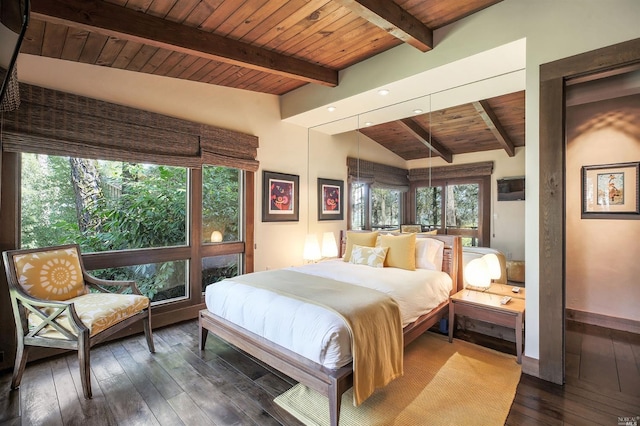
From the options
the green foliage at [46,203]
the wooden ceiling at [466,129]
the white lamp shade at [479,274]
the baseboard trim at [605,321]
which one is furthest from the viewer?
the wooden ceiling at [466,129]

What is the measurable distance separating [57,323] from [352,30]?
3.51m

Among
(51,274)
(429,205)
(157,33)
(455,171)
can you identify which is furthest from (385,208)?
(51,274)

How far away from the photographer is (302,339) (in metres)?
2.04

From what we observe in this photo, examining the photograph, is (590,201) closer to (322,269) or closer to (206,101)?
(322,269)

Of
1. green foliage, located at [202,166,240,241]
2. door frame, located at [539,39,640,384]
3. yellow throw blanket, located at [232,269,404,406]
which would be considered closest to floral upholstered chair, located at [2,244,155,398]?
yellow throw blanket, located at [232,269,404,406]

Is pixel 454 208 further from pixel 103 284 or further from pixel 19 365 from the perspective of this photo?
pixel 19 365

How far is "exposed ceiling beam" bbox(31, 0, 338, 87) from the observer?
2189mm

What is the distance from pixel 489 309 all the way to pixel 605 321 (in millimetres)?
1797

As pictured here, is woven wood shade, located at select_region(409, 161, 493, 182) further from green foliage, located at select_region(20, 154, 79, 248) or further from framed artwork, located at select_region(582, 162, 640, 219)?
green foliage, located at select_region(20, 154, 79, 248)

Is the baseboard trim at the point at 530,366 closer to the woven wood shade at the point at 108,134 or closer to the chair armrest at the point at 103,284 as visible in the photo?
the chair armrest at the point at 103,284

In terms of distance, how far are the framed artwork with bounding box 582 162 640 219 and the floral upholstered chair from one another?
4.98m

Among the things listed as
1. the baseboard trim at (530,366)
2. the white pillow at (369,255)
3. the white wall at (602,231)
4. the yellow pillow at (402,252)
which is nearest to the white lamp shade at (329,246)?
the white pillow at (369,255)

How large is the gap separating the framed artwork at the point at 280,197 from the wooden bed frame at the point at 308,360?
75.7 inches

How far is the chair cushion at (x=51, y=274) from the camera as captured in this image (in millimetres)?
2421
